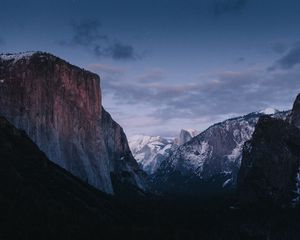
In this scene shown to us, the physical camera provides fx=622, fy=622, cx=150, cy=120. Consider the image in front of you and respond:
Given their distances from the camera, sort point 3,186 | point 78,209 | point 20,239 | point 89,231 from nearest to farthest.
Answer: point 20,239
point 89,231
point 3,186
point 78,209

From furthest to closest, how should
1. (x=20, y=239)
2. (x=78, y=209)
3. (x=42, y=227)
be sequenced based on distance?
(x=78, y=209) < (x=42, y=227) < (x=20, y=239)

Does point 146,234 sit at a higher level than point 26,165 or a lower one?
lower

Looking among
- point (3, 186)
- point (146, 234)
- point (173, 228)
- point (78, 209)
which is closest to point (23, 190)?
point (3, 186)

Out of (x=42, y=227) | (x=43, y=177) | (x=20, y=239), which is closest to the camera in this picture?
(x=20, y=239)

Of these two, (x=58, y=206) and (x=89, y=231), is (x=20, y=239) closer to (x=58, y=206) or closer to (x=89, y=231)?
(x=89, y=231)

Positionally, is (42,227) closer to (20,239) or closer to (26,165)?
(20,239)

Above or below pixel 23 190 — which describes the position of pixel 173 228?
below

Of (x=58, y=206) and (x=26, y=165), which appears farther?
(x=26, y=165)

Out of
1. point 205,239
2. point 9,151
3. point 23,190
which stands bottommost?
point 205,239

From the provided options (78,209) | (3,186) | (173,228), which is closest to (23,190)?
(3,186)
